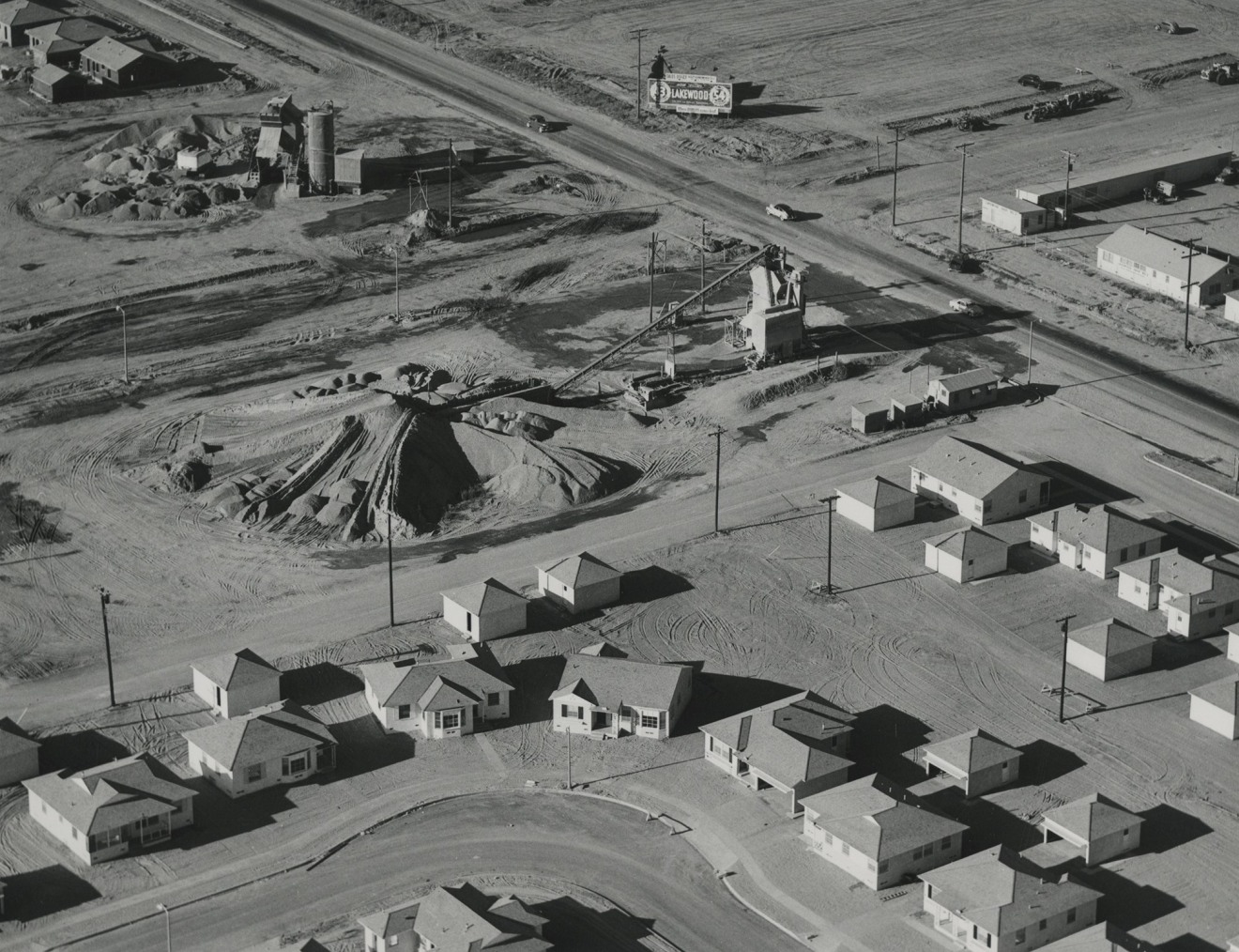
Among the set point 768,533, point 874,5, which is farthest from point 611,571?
point 874,5

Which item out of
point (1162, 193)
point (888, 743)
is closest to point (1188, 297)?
point (1162, 193)

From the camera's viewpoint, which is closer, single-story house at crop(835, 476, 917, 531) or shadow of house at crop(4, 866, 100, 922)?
shadow of house at crop(4, 866, 100, 922)

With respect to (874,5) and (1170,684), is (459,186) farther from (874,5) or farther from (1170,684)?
(1170,684)

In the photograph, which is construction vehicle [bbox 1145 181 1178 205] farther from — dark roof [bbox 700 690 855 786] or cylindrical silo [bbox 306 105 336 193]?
dark roof [bbox 700 690 855 786]

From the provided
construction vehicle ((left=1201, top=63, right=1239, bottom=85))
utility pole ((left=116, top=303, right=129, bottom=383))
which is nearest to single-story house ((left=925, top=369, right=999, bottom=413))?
utility pole ((left=116, top=303, right=129, bottom=383))

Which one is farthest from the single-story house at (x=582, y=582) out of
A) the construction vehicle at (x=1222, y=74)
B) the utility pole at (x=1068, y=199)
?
the construction vehicle at (x=1222, y=74)

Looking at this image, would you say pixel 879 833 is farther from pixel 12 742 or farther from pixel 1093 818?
pixel 12 742
